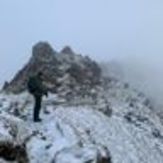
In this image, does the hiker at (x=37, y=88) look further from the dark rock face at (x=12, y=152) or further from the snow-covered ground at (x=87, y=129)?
the dark rock face at (x=12, y=152)

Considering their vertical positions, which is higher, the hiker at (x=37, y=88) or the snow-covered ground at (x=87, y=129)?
the hiker at (x=37, y=88)

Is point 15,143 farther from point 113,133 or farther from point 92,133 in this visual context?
point 113,133

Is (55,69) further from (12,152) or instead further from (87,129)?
(12,152)

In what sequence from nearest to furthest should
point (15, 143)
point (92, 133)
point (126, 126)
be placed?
point (15, 143), point (92, 133), point (126, 126)

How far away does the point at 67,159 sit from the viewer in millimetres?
33281

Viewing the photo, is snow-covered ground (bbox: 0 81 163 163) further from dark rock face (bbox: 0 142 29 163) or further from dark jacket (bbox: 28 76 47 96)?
dark jacket (bbox: 28 76 47 96)

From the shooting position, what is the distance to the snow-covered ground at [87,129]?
33844mm

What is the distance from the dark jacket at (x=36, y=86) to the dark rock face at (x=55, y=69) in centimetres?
1086

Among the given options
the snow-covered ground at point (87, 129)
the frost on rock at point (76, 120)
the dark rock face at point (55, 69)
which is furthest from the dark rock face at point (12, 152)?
the dark rock face at point (55, 69)

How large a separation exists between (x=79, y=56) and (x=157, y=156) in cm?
1595

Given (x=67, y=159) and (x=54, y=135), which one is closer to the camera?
(x=67, y=159)

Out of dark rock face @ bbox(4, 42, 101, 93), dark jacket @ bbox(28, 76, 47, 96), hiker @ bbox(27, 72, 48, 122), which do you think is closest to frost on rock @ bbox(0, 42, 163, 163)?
dark rock face @ bbox(4, 42, 101, 93)

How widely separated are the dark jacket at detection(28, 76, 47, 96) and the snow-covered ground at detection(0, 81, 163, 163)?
62.8 inches

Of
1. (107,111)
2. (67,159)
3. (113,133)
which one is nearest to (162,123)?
(107,111)
